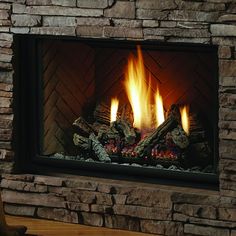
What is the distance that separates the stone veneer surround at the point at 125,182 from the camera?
9.09 ft

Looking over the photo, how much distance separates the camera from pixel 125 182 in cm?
304

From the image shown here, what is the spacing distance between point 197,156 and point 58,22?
69 cm

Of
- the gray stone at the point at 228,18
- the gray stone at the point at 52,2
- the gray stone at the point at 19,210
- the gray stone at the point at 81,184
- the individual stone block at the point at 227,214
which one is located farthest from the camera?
the gray stone at the point at 19,210

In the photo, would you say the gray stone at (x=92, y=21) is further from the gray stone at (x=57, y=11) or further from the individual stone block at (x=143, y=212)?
the individual stone block at (x=143, y=212)

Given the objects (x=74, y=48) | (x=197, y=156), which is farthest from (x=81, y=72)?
(x=197, y=156)

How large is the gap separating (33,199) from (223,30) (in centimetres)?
98

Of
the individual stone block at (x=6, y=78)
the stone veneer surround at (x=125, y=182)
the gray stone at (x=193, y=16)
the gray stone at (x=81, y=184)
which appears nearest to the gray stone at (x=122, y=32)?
the stone veneer surround at (x=125, y=182)

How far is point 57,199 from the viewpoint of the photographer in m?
3.11

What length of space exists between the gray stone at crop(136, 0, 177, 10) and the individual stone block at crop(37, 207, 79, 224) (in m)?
0.82

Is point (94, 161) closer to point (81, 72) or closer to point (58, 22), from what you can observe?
point (81, 72)

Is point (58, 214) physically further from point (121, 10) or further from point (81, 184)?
point (121, 10)

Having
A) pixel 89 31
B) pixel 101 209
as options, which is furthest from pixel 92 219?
pixel 89 31

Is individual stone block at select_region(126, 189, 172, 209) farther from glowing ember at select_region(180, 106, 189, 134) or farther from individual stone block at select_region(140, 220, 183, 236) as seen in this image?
glowing ember at select_region(180, 106, 189, 134)

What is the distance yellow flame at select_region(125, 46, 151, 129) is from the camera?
119 inches
